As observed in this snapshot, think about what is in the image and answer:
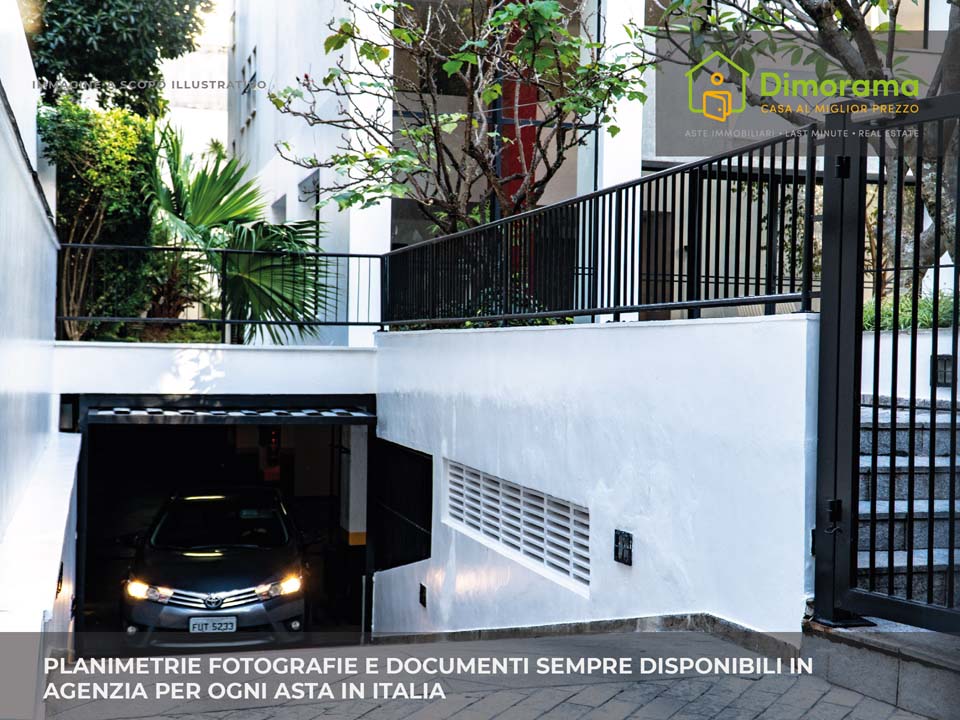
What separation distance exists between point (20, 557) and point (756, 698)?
3188 millimetres

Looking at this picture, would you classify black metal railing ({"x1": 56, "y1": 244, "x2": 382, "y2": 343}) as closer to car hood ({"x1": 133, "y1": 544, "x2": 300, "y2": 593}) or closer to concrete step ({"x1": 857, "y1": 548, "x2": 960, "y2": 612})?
car hood ({"x1": 133, "y1": 544, "x2": 300, "y2": 593})

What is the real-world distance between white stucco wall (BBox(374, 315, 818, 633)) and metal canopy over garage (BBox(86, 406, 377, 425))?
2.82 metres

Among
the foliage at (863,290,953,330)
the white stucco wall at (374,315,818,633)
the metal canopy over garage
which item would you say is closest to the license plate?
the white stucco wall at (374,315,818,633)

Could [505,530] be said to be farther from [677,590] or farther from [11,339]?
[11,339]

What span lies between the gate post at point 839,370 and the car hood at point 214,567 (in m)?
7.21

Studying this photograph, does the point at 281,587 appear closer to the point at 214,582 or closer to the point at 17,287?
the point at 214,582

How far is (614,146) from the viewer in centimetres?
1467

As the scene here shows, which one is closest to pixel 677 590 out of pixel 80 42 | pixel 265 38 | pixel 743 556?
pixel 743 556

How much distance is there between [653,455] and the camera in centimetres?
650

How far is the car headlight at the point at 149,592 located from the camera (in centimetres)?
1080

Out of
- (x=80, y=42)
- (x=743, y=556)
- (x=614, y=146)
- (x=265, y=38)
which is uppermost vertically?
(x=265, y=38)

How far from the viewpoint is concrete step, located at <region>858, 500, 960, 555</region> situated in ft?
18.2

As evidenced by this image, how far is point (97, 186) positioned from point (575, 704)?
12.3 meters

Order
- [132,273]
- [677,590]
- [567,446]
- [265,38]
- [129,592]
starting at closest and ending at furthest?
[677,590] < [567,446] < [129,592] < [132,273] < [265,38]
